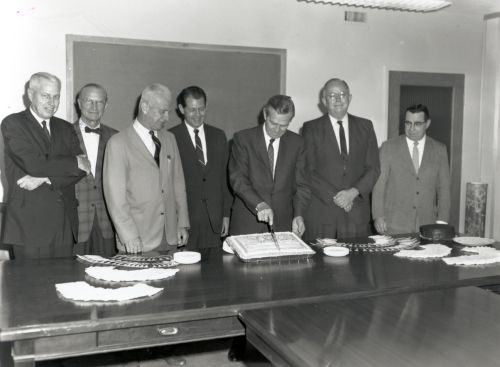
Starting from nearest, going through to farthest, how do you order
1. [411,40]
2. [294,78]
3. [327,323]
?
[327,323], [294,78], [411,40]

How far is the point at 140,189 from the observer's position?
3.58m

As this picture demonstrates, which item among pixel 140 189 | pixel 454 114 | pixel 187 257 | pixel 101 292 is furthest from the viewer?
pixel 454 114

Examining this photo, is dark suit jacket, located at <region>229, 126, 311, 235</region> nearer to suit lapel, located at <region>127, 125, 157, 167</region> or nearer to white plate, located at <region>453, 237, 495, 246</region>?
suit lapel, located at <region>127, 125, 157, 167</region>

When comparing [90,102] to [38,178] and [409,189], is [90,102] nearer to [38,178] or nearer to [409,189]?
[38,178]

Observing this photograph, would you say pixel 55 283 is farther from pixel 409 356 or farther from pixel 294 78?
pixel 294 78

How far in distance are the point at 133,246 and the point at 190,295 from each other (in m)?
1.07

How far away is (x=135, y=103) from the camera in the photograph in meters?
5.00

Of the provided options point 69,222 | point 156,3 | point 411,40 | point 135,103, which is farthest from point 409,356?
point 411,40

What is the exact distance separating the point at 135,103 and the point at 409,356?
3737mm

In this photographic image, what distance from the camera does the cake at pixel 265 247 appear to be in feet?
9.73

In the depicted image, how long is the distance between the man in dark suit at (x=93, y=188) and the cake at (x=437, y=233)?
2.17 metres

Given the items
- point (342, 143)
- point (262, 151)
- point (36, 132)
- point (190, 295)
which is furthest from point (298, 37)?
point (190, 295)

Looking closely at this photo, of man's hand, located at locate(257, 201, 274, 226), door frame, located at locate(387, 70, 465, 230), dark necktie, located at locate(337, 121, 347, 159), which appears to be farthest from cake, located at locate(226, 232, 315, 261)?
door frame, located at locate(387, 70, 465, 230)

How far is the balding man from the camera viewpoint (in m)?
3.44
